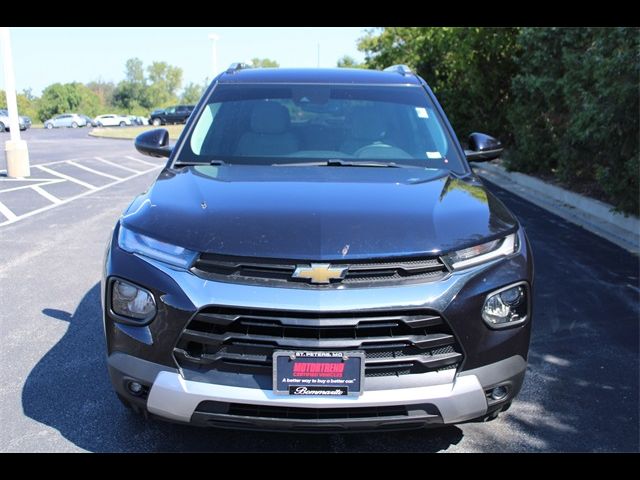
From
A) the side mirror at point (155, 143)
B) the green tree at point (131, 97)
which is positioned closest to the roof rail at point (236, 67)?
the side mirror at point (155, 143)

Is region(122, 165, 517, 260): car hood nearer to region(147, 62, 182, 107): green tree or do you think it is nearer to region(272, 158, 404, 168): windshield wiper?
region(272, 158, 404, 168): windshield wiper

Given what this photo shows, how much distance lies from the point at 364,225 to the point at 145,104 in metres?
105

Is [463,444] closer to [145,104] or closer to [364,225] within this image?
[364,225]

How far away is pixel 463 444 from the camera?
121 inches

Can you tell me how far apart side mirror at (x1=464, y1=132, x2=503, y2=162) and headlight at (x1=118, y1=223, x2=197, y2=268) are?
2438 mm

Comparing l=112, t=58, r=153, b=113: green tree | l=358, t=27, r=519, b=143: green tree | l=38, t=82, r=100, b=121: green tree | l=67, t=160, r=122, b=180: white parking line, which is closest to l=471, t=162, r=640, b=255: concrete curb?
l=358, t=27, r=519, b=143: green tree

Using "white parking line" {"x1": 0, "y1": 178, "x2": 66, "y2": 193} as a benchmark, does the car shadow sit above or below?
above

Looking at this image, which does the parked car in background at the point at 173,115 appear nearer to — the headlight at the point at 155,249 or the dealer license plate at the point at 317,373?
the headlight at the point at 155,249

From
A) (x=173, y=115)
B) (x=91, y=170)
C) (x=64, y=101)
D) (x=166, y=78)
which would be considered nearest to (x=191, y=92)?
(x=166, y=78)

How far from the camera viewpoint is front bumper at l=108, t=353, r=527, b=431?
2.36 metres

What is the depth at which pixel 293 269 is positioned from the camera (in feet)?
7.86

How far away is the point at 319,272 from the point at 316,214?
13.7 inches

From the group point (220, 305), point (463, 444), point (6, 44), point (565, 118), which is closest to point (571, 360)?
point (463, 444)

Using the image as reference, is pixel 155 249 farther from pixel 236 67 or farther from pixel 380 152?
pixel 236 67
